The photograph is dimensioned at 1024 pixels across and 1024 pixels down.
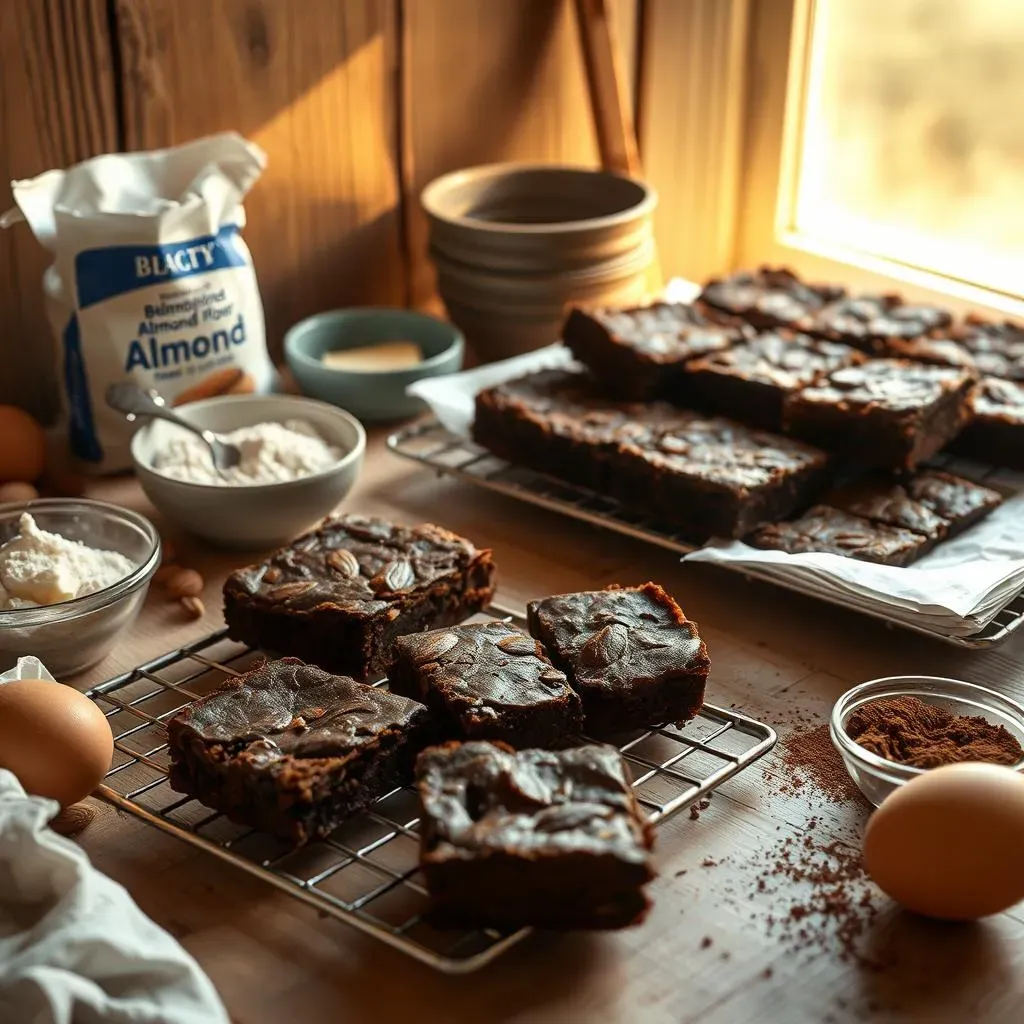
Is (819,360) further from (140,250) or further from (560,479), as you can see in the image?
(140,250)

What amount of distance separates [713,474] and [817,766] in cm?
52

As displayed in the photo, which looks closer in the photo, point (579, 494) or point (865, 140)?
point (579, 494)

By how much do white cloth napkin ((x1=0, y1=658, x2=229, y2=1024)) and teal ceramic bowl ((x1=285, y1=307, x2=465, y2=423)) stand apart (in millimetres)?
1189

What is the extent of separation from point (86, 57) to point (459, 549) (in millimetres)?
1030

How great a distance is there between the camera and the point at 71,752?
4.72ft

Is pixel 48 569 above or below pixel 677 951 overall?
above

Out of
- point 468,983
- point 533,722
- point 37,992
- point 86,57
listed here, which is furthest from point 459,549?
point 86,57

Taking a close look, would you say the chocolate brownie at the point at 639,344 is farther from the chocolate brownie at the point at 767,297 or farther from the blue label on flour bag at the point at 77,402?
the blue label on flour bag at the point at 77,402

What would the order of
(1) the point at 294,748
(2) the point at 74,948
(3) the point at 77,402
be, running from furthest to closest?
1. (3) the point at 77,402
2. (1) the point at 294,748
3. (2) the point at 74,948

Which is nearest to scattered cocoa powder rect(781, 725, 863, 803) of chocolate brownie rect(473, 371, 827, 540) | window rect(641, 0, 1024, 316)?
chocolate brownie rect(473, 371, 827, 540)

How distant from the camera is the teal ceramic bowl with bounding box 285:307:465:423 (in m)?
2.42

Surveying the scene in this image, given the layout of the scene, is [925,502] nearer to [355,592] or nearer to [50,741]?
[355,592]

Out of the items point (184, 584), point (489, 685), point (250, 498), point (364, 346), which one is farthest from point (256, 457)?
point (489, 685)

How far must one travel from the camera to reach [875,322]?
8.14 ft
